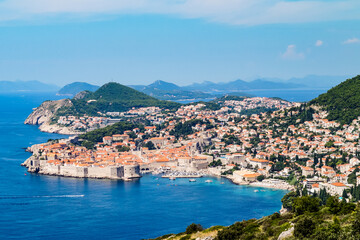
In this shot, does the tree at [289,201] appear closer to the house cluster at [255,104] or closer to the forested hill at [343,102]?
the forested hill at [343,102]

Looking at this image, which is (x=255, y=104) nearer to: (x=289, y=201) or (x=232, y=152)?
(x=232, y=152)

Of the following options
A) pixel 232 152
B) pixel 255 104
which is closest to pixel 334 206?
pixel 232 152

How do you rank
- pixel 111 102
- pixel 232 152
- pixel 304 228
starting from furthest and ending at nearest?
1. pixel 111 102
2. pixel 232 152
3. pixel 304 228

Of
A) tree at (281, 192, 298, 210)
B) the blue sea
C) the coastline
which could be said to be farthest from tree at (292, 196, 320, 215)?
the coastline

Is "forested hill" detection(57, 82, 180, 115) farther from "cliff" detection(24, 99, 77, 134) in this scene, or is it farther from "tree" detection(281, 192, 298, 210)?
"tree" detection(281, 192, 298, 210)

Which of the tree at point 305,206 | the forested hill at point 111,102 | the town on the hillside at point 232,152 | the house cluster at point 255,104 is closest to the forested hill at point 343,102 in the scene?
the town on the hillside at point 232,152
